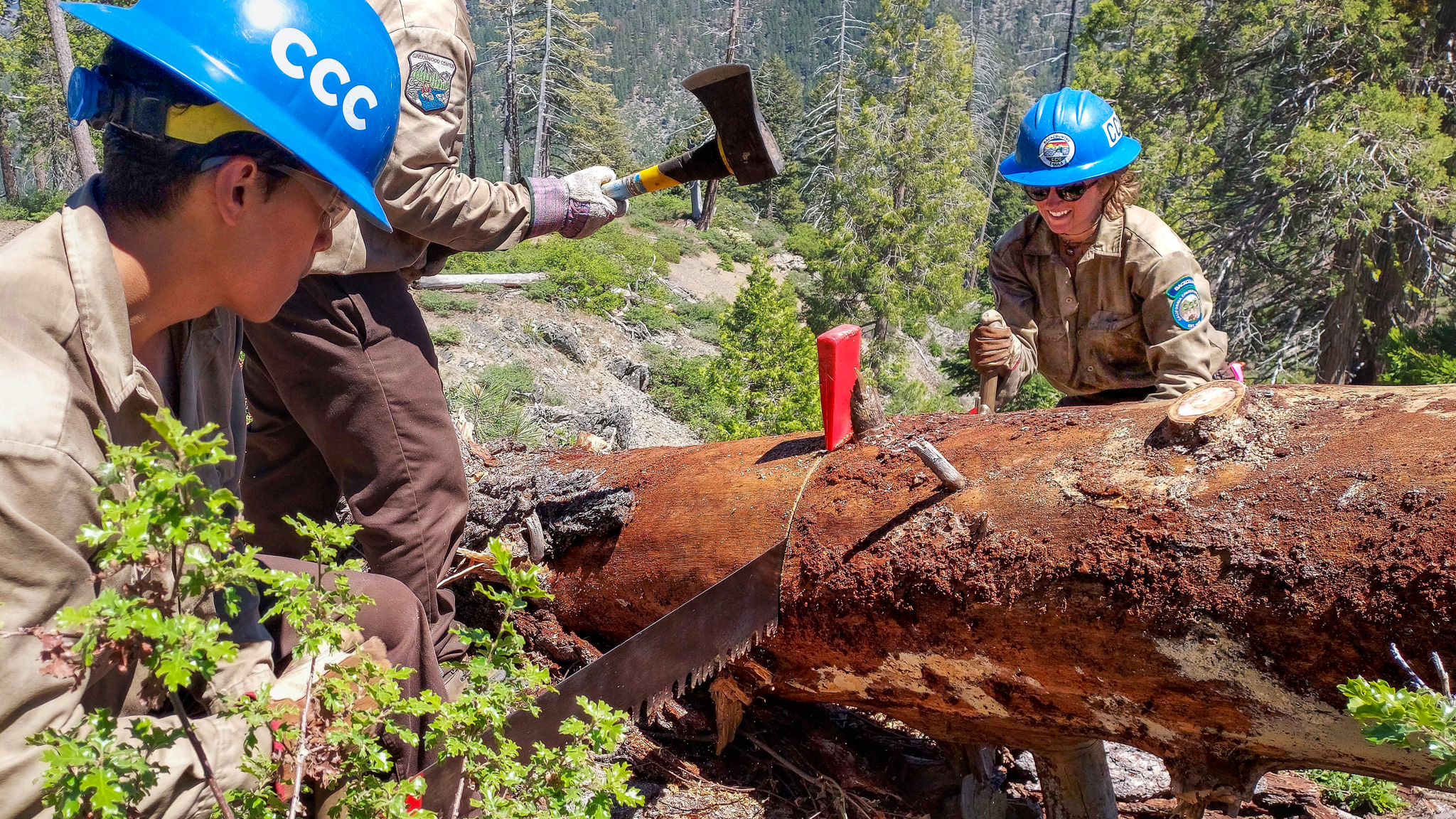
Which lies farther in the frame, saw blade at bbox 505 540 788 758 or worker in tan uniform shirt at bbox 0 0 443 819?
saw blade at bbox 505 540 788 758

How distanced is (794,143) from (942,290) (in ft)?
71.0

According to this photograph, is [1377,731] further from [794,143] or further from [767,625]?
[794,143]

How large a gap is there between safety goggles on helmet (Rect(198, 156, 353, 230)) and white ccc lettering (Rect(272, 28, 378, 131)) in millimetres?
125

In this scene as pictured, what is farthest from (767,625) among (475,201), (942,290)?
(942,290)

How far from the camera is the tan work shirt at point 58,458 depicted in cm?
133

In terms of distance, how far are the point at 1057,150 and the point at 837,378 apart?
5.41 ft

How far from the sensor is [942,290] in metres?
26.9

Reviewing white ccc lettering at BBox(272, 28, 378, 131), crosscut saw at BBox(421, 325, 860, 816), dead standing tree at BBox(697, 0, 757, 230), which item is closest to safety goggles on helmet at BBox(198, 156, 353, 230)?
white ccc lettering at BBox(272, 28, 378, 131)

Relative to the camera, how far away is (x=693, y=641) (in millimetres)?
2941

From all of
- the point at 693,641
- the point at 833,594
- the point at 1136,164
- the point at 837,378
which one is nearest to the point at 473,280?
the point at 1136,164

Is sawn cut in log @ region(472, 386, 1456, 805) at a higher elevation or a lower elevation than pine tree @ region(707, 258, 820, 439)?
higher

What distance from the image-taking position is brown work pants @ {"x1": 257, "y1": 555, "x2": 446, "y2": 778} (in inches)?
85.9

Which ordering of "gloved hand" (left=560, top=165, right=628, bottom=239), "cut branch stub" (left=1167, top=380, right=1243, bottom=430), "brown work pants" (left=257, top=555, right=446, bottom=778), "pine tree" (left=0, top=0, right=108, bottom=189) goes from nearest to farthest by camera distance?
"brown work pants" (left=257, top=555, right=446, bottom=778) < "cut branch stub" (left=1167, top=380, right=1243, bottom=430) < "gloved hand" (left=560, top=165, right=628, bottom=239) < "pine tree" (left=0, top=0, right=108, bottom=189)

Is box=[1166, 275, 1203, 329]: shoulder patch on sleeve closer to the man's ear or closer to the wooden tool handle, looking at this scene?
the wooden tool handle
